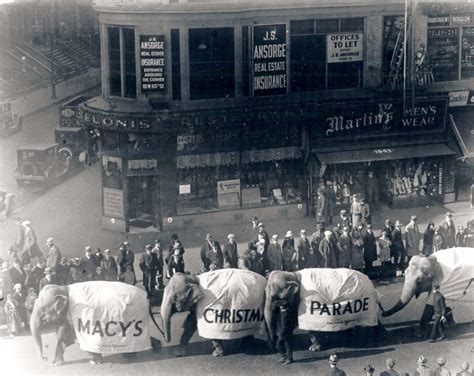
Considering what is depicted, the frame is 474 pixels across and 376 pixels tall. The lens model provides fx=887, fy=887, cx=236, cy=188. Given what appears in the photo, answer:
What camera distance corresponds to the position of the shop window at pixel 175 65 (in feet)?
96.5

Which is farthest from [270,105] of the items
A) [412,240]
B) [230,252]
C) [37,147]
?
[37,147]

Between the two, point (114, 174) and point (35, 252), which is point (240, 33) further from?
point (35, 252)

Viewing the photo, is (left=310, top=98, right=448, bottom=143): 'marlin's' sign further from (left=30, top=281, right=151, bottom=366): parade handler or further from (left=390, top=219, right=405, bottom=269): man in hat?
(left=30, top=281, right=151, bottom=366): parade handler

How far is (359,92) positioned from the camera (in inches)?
1284

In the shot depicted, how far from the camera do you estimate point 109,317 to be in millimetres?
19250

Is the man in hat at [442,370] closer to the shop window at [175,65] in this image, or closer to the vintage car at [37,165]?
the shop window at [175,65]

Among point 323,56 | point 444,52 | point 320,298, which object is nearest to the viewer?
point 320,298

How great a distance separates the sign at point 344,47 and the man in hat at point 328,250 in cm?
914

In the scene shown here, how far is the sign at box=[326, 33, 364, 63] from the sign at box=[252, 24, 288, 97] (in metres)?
1.88

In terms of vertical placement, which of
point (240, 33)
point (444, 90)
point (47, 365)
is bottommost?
point (47, 365)

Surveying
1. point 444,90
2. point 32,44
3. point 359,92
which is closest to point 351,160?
point 359,92

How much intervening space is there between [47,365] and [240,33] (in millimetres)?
14461

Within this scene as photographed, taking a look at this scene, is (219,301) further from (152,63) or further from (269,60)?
(269,60)

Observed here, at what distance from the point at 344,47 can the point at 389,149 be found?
4140 mm
